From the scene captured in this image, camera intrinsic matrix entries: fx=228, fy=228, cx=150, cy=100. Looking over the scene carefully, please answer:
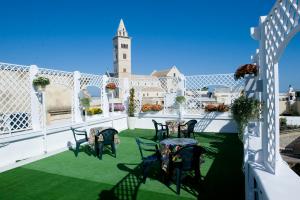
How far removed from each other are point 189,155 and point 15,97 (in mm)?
4692

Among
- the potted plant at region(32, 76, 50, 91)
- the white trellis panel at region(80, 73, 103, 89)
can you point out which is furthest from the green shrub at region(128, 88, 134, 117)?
the potted plant at region(32, 76, 50, 91)

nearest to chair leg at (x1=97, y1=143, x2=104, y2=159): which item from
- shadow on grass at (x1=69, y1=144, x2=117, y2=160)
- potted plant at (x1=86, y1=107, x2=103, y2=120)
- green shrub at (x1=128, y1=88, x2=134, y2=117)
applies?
shadow on grass at (x1=69, y1=144, x2=117, y2=160)

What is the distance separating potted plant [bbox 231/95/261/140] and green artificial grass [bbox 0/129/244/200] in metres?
1.02

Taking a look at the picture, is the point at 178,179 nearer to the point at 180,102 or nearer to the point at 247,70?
the point at 247,70

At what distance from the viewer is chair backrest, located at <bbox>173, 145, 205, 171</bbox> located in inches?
143

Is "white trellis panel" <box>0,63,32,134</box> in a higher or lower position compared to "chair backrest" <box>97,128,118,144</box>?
higher

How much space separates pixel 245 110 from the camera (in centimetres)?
362

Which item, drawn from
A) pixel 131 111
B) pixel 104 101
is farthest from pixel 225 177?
pixel 131 111

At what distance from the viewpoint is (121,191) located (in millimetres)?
3656

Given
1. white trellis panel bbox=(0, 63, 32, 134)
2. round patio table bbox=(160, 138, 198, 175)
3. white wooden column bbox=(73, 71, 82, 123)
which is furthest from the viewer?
white wooden column bbox=(73, 71, 82, 123)

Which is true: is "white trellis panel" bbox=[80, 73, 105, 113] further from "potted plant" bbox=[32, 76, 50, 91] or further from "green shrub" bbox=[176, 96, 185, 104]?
"green shrub" bbox=[176, 96, 185, 104]

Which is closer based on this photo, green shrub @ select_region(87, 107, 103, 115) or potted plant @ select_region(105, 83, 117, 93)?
green shrub @ select_region(87, 107, 103, 115)

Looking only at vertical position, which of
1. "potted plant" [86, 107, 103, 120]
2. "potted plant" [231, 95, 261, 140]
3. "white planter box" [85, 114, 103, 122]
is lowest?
"white planter box" [85, 114, 103, 122]

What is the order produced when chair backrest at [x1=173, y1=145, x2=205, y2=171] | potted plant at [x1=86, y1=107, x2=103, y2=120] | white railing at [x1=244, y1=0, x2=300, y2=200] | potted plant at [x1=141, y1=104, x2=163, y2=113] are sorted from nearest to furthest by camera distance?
1. white railing at [x1=244, y1=0, x2=300, y2=200]
2. chair backrest at [x1=173, y1=145, x2=205, y2=171]
3. potted plant at [x1=86, y1=107, x2=103, y2=120]
4. potted plant at [x1=141, y1=104, x2=163, y2=113]
